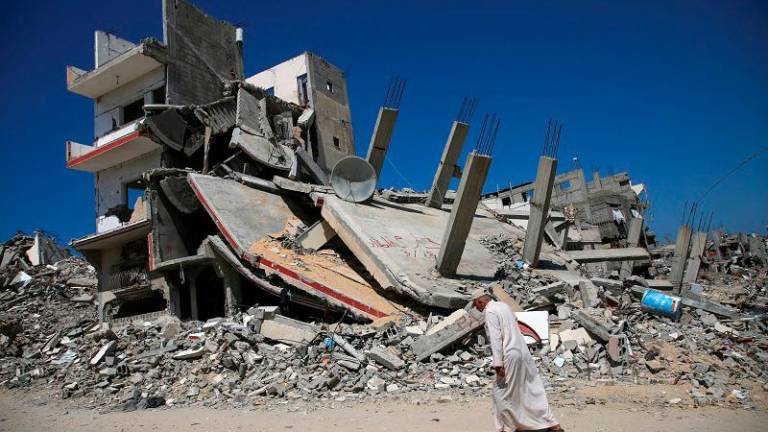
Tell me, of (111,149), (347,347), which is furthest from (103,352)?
(111,149)

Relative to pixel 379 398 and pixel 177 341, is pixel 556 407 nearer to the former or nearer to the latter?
pixel 379 398

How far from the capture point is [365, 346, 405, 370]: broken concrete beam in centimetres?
788

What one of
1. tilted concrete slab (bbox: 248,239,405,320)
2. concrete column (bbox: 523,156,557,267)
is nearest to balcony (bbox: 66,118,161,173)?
tilted concrete slab (bbox: 248,239,405,320)

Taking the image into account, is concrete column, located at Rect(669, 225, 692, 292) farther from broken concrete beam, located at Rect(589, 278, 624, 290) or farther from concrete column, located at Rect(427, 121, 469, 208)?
concrete column, located at Rect(427, 121, 469, 208)

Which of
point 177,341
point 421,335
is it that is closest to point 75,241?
point 177,341

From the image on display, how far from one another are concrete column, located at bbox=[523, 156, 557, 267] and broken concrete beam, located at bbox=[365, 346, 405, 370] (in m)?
5.85

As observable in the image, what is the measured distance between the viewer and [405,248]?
40.1ft

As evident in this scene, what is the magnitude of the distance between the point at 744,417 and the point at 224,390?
6940 millimetres

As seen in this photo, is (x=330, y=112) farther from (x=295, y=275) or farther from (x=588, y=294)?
(x=588, y=294)

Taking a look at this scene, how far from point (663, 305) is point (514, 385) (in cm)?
606

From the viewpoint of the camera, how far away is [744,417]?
5621 mm

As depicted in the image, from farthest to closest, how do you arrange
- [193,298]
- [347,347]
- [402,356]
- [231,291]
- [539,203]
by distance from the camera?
1. [193,298]
2. [231,291]
3. [539,203]
4. [347,347]
5. [402,356]

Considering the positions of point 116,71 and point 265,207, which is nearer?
point 265,207

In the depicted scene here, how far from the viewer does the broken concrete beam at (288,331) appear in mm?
9430
